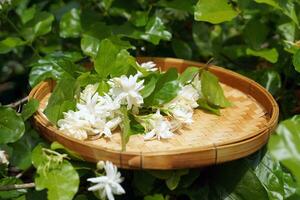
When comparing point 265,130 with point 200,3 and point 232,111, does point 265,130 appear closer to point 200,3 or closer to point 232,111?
point 232,111

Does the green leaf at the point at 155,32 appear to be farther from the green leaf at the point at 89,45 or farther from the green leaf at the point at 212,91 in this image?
the green leaf at the point at 212,91

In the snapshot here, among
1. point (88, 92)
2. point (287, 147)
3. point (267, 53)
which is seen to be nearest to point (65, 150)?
point (88, 92)

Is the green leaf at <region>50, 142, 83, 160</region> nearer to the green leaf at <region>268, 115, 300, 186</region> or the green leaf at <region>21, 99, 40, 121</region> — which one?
the green leaf at <region>21, 99, 40, 121</region>

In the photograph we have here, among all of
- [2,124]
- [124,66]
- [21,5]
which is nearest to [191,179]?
[124,66]

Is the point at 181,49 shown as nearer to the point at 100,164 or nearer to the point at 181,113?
the point at 181,113

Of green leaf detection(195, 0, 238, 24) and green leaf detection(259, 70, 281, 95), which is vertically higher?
green leaf detection(195, 0, 238, 24)

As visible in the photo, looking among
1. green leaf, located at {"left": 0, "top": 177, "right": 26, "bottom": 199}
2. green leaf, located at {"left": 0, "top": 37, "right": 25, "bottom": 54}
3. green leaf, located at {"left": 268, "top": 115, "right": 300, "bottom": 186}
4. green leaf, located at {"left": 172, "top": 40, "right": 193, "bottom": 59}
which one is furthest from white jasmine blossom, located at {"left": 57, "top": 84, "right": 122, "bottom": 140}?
green leaf, located at {"left": 172, "top": 40, "right": 193, "bottom": 59}
